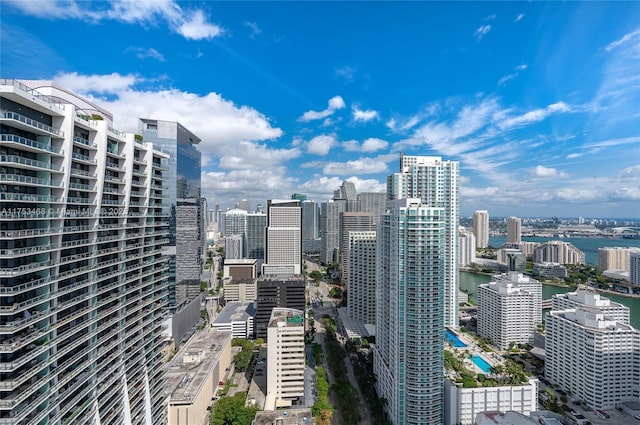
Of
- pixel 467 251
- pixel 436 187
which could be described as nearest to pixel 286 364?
pixel 436 187

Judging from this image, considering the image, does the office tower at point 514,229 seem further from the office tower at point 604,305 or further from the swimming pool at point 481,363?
the swimming pool at point 481,363

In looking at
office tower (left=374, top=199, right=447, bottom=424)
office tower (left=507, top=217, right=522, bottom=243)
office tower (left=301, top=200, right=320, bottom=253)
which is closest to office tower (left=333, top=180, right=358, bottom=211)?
office tower (left=301, top=200, right=320, bottom=253)

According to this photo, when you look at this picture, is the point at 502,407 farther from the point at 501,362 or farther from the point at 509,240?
the point at 509,240

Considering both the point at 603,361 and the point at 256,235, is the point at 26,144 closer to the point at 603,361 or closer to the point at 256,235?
the point at 603,361

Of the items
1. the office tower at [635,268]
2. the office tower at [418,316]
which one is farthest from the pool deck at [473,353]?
the office tower at [635,268]

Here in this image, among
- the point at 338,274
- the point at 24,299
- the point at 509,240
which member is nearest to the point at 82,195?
the point at 24,299

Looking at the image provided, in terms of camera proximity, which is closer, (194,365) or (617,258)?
(194,365)
